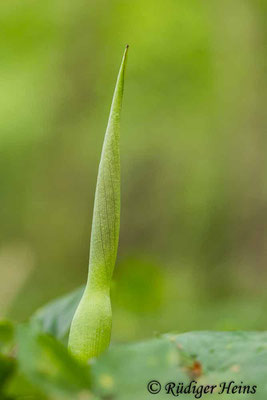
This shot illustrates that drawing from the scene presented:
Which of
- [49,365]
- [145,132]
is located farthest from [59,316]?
[145,132]

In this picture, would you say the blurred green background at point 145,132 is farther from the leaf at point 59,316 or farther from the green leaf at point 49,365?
the green leaf at point 49,365

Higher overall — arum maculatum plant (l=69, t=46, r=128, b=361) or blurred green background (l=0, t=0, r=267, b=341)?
blurred green background (l=0, t=0, r=267, b=341)

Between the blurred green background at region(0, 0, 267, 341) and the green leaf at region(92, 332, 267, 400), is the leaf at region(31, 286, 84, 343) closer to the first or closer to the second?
the green leaf at region(92, 332, 267, 400)

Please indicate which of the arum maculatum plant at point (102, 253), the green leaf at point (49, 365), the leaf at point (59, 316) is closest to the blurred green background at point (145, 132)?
the leaf at point (59, 316)

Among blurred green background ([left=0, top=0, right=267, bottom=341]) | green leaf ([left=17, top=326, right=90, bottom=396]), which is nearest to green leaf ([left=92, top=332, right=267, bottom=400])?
green leaf ([left=17, top=326, right=90, bottom=396])

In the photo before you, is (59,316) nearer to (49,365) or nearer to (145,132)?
(49,365)

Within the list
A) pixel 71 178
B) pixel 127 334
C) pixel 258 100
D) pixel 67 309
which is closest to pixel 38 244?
pixel 71 178

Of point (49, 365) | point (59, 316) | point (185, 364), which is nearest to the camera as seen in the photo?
point (49, 365)
